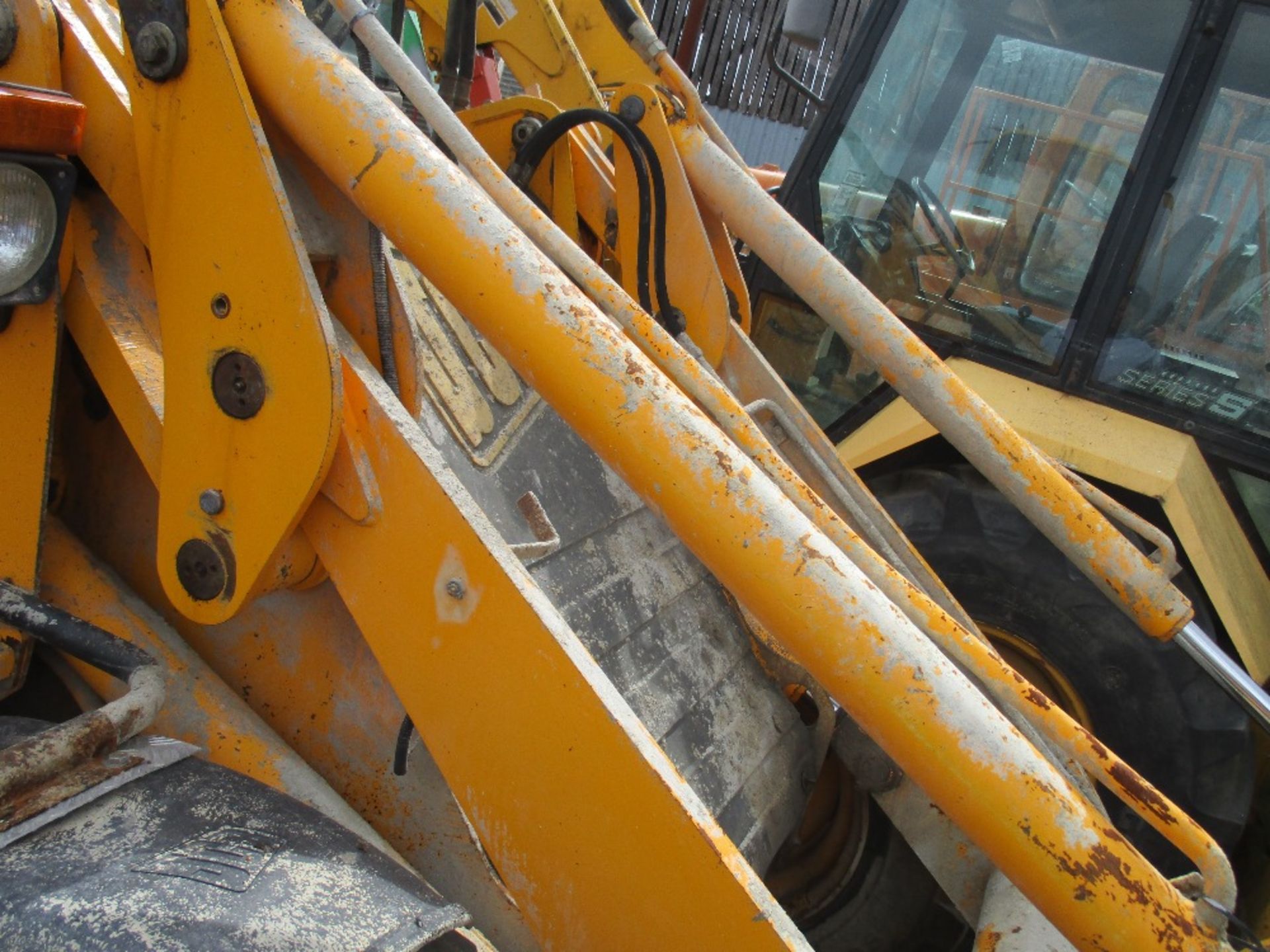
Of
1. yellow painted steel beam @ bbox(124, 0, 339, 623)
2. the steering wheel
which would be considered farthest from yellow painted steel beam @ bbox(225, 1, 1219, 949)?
the steering wheel

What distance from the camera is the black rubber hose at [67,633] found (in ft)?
3.95

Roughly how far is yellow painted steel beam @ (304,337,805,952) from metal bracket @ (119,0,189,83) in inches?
14.6

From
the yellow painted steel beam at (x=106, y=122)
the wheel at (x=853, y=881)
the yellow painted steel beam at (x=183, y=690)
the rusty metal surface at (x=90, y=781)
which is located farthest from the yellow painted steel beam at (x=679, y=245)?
the rusty metal surface at (x=90, y=781)

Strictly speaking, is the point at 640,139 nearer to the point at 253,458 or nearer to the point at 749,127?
the point at 253,458

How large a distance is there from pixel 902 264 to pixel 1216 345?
801mm

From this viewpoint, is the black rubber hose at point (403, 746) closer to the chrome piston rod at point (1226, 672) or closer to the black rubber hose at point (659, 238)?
the black rubber hose at point (659, 238)

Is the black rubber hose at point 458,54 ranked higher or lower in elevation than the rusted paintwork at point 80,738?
higher

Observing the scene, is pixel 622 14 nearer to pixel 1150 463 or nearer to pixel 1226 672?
pixel 1150 463

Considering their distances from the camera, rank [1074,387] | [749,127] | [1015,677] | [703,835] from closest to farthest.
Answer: [703,835] → [1015,677] → [1074,387] → [749,127]

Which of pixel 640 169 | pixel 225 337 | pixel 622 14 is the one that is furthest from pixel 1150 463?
pixel 225 337

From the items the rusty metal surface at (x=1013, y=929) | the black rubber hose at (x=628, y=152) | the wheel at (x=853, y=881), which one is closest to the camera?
the rusty metal surface at (x=1013, y=929)

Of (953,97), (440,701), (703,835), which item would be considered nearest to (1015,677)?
(703,835)

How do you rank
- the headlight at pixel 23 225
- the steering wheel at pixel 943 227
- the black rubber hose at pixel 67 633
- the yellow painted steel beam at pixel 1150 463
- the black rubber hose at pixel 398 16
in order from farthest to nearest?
the steering wheel at pixel 943 227, the black rubber hose at pixel 398 16, the yellow painted steel beam at pixel 1150 463, the black rubber hose at pixel 67 633, the headlight at pixel 23 225

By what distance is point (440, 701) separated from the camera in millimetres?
1058
